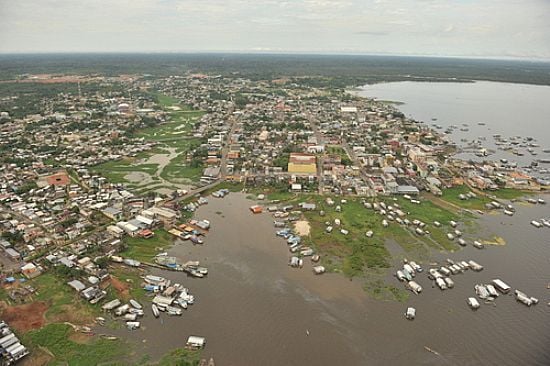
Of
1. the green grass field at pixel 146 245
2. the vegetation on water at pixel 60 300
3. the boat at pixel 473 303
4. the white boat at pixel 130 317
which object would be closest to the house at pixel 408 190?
the boat at pixel 473 303

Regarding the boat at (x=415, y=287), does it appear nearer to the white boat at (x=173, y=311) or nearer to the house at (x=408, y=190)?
the white boat at (x=173, y=311)

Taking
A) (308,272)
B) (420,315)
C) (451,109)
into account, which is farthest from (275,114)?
(420,315)

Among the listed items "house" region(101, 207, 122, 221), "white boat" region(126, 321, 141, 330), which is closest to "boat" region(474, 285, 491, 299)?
"white boat" region(126, 321, 141, 330)

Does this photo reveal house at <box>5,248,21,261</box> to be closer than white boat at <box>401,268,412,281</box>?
No

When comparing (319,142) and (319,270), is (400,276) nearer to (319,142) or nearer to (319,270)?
(319,270)

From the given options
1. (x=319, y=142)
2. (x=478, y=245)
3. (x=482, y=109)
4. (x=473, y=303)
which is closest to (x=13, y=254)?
(x=473, y=303)

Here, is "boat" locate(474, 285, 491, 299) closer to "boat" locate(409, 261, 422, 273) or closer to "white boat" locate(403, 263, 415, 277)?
"boat" locate(409, 261, 422, 273)
